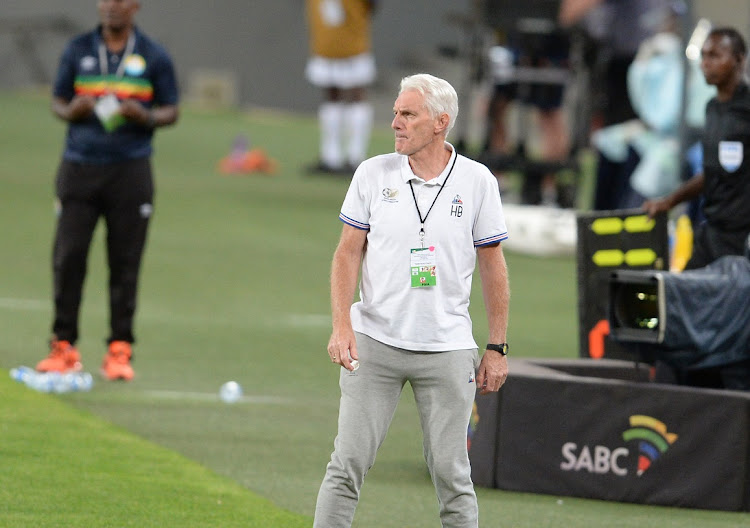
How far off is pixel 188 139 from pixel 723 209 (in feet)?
57.3

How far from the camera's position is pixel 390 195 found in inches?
204

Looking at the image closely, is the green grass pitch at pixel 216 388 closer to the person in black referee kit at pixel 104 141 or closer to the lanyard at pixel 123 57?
the person in black referee kit at pixel 104 141

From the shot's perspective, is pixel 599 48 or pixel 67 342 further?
pixel 599 48

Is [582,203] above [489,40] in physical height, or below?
below

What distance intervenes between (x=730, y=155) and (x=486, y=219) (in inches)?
126

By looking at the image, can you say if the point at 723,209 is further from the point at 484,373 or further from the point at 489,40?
the point at 489,40

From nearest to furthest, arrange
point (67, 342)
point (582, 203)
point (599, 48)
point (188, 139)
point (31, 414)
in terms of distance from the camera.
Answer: point (31, 414), point (67, 342), point (599, 48), point (582, 203), point (188, 139)

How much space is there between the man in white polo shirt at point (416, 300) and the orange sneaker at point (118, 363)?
13.9ft

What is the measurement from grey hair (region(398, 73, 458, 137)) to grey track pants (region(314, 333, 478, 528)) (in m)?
0.80

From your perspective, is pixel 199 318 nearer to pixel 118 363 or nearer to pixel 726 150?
pixel 118 363

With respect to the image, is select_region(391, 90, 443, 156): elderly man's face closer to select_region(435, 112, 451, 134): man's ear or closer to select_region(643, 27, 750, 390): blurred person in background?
select_region(435, 112, 451, 134): man's ear

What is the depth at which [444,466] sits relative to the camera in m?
5.21

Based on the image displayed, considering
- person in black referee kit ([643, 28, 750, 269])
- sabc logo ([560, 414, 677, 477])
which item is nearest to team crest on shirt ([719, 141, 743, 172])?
person in black referee kit ([643, 28, 750, 269])

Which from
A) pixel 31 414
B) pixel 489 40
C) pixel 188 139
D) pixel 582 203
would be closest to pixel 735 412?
pixel 31 414
